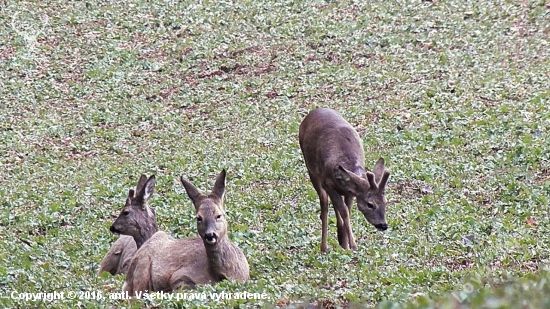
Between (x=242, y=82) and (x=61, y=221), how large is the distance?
9227mm

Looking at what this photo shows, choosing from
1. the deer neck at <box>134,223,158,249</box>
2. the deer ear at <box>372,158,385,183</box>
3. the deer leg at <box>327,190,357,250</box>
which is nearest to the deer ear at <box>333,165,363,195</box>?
the deer leg at <box>327,190,357,250</box>

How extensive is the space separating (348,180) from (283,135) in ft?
23.2

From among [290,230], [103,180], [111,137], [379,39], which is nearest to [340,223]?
[290,230]

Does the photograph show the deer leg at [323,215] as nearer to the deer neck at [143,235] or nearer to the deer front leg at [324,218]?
the deer front leg at [324,218]

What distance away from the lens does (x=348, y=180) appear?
11180mm

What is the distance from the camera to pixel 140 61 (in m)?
24.5

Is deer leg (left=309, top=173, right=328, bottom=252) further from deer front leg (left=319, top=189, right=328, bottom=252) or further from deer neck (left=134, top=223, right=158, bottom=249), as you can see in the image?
deer neck (left=134, top=223, right=158, bottom=249)

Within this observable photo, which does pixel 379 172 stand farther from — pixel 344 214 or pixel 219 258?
pixel 219 258

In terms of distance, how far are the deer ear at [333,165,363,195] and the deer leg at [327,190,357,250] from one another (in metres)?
0.22

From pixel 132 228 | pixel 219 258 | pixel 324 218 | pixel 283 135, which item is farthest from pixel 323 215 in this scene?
pixel 283 135

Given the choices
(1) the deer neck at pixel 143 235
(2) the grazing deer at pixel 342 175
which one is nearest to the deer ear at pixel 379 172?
(2) the grazing deer at pixel 342 175

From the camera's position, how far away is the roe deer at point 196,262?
9.31 m

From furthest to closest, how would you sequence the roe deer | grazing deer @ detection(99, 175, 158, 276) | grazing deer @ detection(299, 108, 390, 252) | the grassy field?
1. grazing deer @ detection(99, 175, 158, 276)
2. grazing deer @ detection(299, 108, 390, 252)
3. the grassy field
4. the roe deer

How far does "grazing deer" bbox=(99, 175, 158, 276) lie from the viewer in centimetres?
1119
